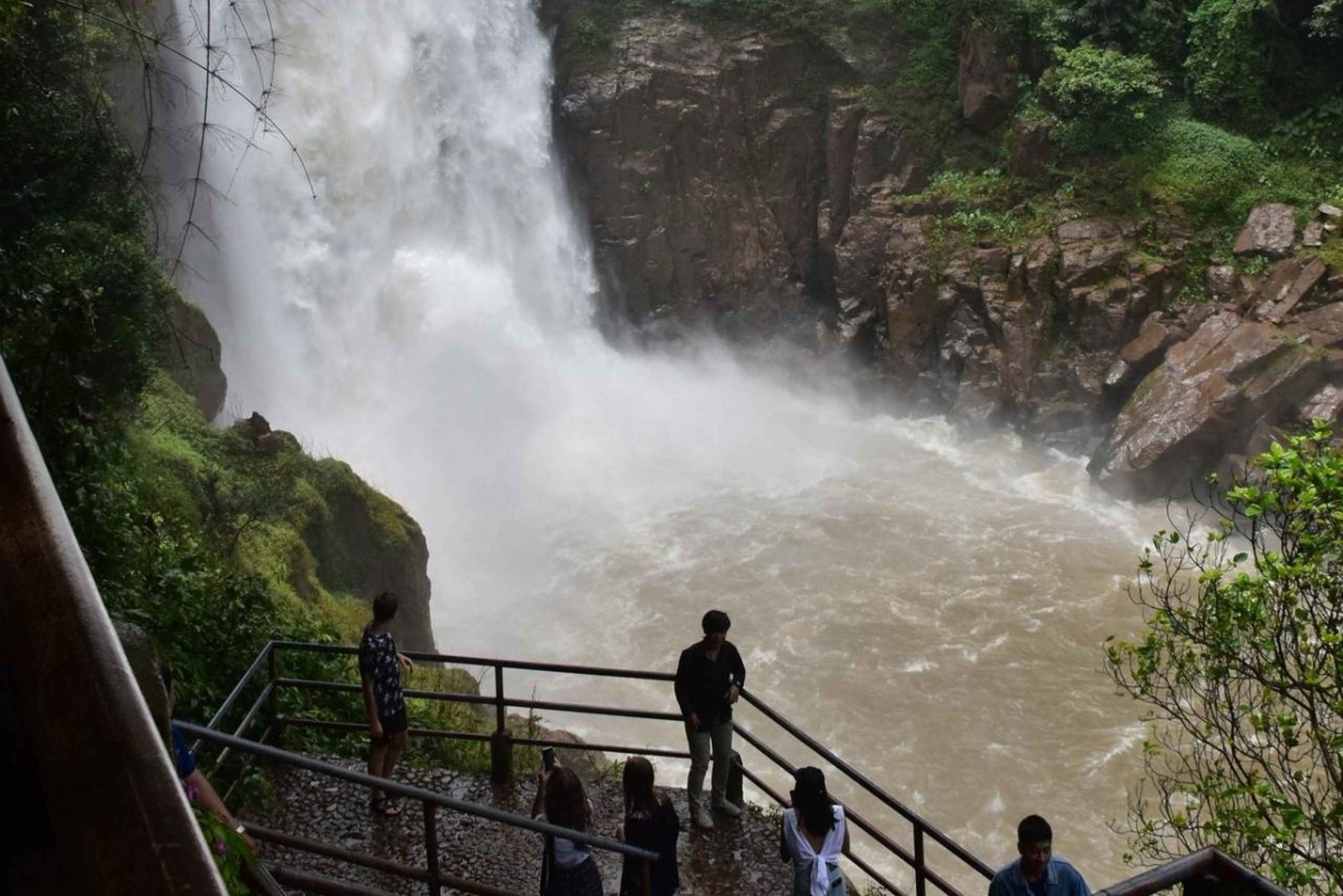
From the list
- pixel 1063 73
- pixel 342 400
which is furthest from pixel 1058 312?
pixel 342 400

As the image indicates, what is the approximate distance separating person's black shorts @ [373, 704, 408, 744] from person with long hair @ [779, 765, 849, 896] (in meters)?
2.65

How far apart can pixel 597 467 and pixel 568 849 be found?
17.8 meters

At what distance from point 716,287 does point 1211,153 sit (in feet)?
A: 37.3

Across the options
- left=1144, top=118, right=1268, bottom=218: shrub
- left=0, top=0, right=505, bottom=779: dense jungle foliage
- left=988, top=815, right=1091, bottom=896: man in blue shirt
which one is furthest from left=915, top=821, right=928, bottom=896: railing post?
left=1144, top=118, right=1268, bottom=218: shrub

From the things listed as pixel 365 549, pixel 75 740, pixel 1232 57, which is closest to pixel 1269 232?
pixel 1232 57

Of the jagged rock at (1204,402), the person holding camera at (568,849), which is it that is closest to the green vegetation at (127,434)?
the person holding camera at (568,849)

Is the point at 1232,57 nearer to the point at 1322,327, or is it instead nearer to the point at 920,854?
the point at 1322,327

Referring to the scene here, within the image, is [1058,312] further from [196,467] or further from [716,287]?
[196,467]

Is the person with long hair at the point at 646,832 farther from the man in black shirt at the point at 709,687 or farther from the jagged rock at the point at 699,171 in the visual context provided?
the jagged rock at the point at 699,171

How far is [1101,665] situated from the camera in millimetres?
14961

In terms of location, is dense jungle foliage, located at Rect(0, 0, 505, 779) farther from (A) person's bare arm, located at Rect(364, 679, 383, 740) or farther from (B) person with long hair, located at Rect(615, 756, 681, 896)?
(B) person with long hair, located at Rect(615, 756, 681, 896)

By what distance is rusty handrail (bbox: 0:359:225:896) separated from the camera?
1096 mm

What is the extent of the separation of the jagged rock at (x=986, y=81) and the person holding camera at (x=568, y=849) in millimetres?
23010

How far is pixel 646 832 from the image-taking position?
15.5 ft
